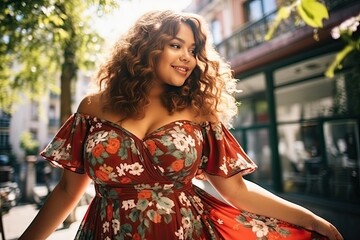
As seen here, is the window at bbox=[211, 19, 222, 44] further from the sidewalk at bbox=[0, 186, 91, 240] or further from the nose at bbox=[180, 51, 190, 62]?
the sidewalk at bbox=[0, 186, 91, 240]

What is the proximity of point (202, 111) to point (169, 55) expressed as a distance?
40 centimetres

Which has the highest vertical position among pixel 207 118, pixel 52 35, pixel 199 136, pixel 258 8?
pixel 258 8

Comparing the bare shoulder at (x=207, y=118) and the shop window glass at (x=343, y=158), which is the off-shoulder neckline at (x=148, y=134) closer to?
the bare shoulder at (x=207, y=118)

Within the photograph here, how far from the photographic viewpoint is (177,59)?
1.60 meters

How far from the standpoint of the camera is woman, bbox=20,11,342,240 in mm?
1369

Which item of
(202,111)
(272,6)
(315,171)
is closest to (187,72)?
(202,111)

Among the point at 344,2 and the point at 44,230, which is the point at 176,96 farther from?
the point at 344,2

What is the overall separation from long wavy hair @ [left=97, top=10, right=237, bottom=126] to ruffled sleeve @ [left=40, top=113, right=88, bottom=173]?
0.19 metres

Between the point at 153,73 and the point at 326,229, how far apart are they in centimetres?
129

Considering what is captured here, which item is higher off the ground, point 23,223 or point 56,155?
point 56,155

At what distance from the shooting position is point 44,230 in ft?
4.51

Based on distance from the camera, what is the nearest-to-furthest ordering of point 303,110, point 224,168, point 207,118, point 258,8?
point 224,168
point 207,118
point 303,110
point 258,8

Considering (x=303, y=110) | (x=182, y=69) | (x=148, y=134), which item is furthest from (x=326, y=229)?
(x=303, y=110)

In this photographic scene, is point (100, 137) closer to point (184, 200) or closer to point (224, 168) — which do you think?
point (184, 200)
